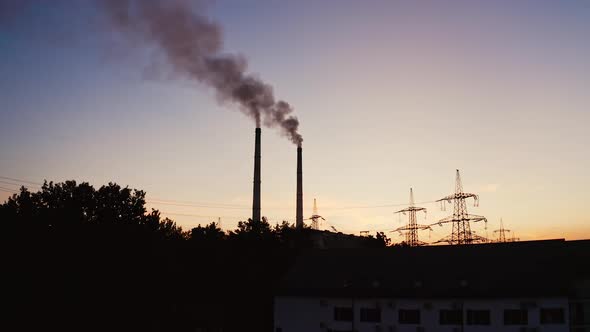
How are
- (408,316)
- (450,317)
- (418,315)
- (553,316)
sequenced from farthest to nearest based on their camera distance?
(408,316)
(418,315)
(450,317)
(553,316)

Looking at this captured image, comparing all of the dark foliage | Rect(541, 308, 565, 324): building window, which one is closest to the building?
Rect(541, 308, 565, 324): building window

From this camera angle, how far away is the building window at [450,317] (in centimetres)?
5097

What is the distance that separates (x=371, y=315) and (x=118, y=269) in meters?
25.4

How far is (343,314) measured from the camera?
5653 centimetres

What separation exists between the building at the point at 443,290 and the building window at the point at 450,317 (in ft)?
0.27

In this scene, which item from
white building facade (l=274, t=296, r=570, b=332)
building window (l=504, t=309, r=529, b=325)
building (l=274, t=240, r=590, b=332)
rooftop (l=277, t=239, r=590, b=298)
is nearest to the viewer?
white building facade (l=274, t=296, r=570, b=332)

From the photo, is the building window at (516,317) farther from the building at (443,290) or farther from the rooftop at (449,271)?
the rooftop at (449,271)

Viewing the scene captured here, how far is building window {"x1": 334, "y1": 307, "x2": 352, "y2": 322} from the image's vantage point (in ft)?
184

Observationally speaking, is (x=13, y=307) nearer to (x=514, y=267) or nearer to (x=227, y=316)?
(x=227, y=316)

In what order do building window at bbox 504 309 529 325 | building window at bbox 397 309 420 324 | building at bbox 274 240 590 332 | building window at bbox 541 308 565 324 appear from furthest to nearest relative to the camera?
building window at bbox 397 309 420 324 → building at bbox 274 240 590 332 → building window at bbox 504 309 529 325 → building window at bbox 541 308 565 324

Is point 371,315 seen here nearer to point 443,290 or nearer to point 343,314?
point 343,314

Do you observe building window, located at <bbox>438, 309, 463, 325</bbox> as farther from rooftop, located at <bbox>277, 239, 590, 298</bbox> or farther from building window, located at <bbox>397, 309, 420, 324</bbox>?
building window, located at <bbox>397, 309, 420, 324</bbox>

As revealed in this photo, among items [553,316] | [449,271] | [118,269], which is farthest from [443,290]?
[118,269]

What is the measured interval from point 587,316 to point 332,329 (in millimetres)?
21518
